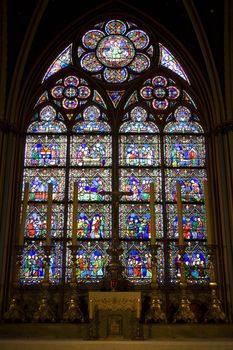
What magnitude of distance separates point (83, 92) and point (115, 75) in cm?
105

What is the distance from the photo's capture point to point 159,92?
14.3 meters

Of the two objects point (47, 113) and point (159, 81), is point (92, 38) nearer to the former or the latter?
point (159, 81)

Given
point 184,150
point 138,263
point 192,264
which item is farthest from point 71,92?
point 192,264

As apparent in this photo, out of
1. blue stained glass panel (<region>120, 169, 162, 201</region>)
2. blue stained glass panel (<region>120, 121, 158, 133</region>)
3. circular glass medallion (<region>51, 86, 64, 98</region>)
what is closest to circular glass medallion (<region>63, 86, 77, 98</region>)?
circular glass medallion (<region>51, 86, 64, 98</region>)

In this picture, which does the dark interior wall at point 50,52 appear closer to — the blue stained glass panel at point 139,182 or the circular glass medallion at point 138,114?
the blue stained glass panel at point 139,182

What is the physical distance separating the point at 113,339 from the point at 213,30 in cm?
853

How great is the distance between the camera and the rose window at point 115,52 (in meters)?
14.5

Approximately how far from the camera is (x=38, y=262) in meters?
12.1

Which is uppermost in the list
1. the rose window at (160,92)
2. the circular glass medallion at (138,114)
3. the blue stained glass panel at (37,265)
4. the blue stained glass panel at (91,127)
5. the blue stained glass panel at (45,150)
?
the rose window at (160,92)

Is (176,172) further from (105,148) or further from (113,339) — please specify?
(113,339)

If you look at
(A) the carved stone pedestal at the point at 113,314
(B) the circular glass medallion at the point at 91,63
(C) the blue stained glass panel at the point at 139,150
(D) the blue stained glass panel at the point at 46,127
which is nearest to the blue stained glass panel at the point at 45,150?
(D) the blue stained glass panel at the point at 46,127

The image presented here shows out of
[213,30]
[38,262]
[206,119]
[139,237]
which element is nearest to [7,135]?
[38,262]

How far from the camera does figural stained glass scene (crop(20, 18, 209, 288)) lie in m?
12.2

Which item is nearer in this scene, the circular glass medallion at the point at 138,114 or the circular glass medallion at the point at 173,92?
the circular glass medallion at the point at 138,114
